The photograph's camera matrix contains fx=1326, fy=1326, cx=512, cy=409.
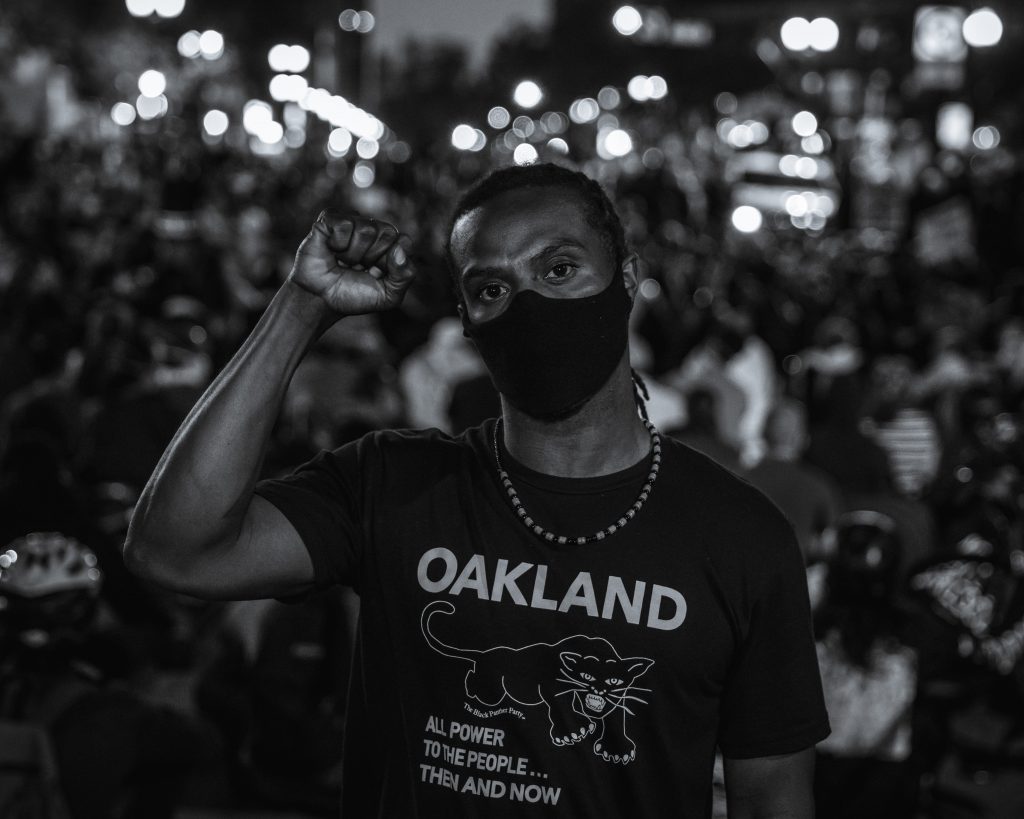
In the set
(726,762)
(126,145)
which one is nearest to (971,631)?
(726,762)

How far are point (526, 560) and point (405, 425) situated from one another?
5.81m

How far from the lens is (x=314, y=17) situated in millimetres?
70438

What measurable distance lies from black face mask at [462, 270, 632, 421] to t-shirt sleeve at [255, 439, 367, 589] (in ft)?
1.02

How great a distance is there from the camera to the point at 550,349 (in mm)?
2182

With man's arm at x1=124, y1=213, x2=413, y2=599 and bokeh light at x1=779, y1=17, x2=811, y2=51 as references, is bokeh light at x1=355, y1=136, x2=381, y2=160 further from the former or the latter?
man's arm at x1=124, y1=213, x2=413, y2=599

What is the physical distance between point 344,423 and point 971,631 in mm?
2901

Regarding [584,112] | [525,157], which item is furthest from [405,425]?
[584,112]

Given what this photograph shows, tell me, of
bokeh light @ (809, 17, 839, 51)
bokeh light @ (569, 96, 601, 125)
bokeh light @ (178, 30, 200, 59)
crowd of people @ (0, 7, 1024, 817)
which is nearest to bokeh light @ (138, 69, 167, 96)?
bokeh light @ (178, 30, 200, 59)

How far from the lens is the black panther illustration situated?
6.84 feet

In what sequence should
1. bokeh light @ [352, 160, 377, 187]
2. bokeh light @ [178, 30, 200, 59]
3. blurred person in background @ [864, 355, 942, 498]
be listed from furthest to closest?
1. bokeh light @ [178, 30, 200, 59]
2. bokeh light @ [352, 160, 377, 187]
3. blurred person in background @ [864, 355, 942, 498]

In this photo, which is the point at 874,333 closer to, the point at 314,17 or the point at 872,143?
the point at 872,143

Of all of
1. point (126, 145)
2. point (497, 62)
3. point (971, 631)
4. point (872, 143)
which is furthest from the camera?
point (497, 62)

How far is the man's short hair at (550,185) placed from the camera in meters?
2.31

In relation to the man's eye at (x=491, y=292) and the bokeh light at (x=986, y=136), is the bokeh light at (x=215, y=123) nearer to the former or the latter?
the bokeh light at (x=986, y=136)
